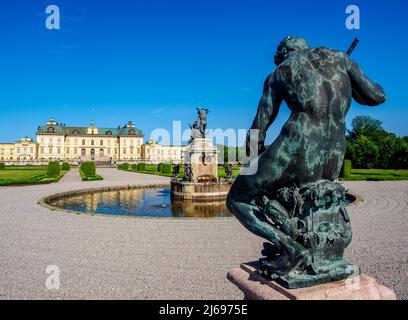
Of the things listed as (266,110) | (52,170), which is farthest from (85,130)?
(266,110)

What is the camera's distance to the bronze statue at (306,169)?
8.79 feet

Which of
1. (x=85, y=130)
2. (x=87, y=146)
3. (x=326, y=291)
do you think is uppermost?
(x=85, y=130)

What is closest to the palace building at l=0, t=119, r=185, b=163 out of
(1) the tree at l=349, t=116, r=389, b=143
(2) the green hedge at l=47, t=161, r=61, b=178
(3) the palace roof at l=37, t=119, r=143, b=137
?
(3) the palace roof at l=37, t=119, r=143, b=137

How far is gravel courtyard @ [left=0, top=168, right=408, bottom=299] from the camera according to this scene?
15.6 feet

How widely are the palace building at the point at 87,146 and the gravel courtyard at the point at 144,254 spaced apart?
78.4 metres

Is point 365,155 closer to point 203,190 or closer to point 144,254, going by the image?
point 203,190

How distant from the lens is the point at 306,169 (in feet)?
8.94

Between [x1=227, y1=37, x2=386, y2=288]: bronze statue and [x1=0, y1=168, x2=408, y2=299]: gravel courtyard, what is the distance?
211cm

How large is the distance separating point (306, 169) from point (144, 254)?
455 centimetres

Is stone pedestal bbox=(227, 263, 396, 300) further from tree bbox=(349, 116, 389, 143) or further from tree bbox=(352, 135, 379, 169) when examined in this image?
tree bbox=(349, 116, 389, 143)

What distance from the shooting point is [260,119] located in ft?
9.34

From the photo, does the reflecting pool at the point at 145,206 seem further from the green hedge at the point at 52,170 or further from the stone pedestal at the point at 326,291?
the green hedge at the point at 52,170
